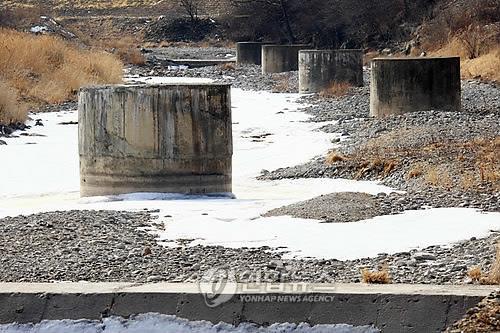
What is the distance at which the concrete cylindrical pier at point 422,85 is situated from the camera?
2216 cm

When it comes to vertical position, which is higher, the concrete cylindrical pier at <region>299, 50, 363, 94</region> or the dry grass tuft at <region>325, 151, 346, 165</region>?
the concrete cylindrical pier at <region>299, 50, 363, 94</region>

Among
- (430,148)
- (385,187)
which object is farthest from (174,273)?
(430,148)

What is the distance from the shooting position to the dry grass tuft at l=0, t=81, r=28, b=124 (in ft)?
74.8

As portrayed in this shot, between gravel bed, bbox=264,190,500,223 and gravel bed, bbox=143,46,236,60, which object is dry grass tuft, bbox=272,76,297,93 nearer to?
gravel bed, bbox=143,46,236,60

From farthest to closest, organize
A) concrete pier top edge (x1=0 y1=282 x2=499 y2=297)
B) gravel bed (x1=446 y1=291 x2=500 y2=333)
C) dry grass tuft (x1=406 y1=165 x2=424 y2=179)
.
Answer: dry grass tuft (x1=406 y1=165 x2=424 y2=179)
concrete pier top edge (x1=0 y1=282 x2=499 y2=297)
gravel bed (x1=446 y1=291 x2=500 y2=333)

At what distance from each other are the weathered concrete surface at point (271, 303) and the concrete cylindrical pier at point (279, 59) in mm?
39419

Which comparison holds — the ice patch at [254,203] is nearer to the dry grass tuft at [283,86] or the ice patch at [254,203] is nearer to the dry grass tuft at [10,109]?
the dry grass tuft at [10,109]

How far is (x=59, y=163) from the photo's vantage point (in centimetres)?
1800

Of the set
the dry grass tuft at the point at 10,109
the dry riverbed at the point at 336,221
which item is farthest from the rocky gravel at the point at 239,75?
the dry riverbed at the point at 336,221

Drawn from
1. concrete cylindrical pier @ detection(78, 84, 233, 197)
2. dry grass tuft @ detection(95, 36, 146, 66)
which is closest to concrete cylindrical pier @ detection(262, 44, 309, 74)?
dry grass tuft @ detection(95, 36, 146, 66)

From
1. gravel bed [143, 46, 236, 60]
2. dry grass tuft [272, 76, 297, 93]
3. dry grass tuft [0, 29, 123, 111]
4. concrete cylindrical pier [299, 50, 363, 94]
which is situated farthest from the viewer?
gravel bed [143, 46, 236, 60]

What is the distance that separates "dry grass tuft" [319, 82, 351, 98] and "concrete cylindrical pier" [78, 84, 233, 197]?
17268mm

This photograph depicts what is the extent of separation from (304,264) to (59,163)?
1009cm

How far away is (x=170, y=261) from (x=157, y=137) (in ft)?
14.7
